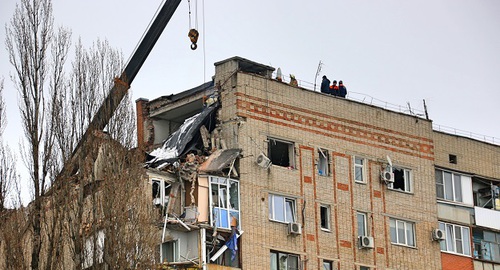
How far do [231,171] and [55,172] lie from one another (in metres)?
6.60

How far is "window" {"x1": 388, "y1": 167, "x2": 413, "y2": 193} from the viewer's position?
53750 millimetres

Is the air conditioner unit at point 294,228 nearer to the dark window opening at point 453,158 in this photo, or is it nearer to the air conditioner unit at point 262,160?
the air conditioner unit at point 262,160

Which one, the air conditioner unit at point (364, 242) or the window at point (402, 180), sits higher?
the window at point (402, 180)

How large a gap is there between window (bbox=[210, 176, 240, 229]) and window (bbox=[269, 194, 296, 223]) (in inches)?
58.8

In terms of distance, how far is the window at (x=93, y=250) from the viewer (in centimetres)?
4453

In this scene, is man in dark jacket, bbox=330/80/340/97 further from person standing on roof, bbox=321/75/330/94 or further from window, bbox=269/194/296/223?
window, bbox=269/194/296/223

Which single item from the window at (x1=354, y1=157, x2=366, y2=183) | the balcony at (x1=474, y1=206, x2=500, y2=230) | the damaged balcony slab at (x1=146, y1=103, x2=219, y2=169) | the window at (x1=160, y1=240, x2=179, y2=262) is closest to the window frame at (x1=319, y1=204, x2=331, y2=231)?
the window at (x1=354, y1=157, x2=366, y2=183)

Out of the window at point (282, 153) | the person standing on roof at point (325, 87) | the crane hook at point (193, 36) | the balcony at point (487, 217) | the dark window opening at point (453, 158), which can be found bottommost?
the balcony at point (487, 217)

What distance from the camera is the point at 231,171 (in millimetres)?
48531

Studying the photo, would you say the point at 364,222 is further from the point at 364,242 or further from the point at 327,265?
the point at 327,265

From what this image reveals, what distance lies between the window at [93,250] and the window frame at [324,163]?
381 inches

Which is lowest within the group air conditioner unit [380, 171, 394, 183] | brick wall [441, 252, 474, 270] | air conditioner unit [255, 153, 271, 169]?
brick wall [441, 252, 474, 270]

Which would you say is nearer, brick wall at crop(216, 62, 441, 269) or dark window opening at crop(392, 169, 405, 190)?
brick wall at crop(216, 62, 441, 269)

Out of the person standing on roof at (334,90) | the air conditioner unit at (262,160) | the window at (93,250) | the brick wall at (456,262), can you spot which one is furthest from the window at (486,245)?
the window at (93,250)
